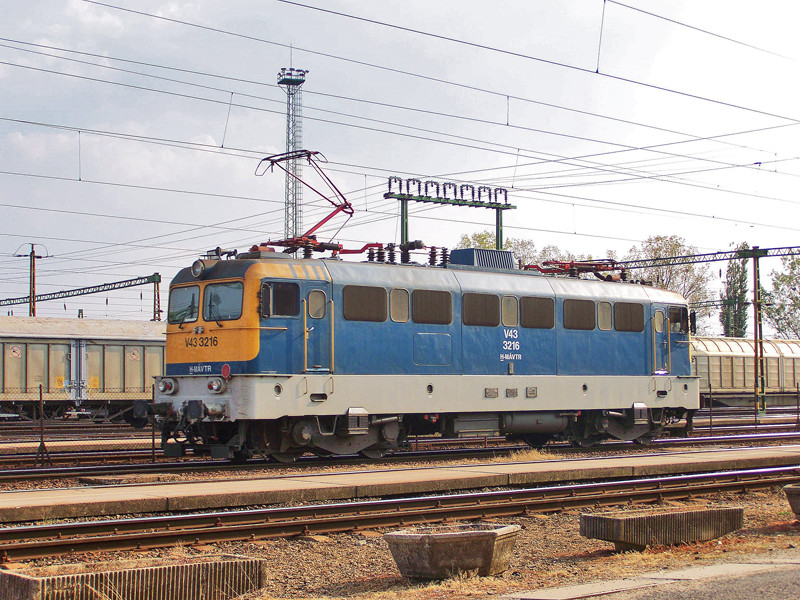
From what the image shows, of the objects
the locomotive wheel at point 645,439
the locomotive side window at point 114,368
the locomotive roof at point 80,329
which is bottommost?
the locomotive wheel at point 645,439

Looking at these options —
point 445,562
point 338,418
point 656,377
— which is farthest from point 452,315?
point 445,562

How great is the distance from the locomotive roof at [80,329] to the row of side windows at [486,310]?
19415 mm

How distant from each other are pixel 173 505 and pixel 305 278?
6.47 m

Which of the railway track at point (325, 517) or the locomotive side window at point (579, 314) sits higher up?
the locomotive side window at point (579, 314)

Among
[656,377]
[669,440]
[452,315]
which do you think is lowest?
[669,440]

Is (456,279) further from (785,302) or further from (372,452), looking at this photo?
(785,302)

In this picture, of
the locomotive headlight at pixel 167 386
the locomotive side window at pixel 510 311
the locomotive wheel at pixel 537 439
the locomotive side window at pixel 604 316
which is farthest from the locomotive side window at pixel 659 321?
the locomotive headlight at pixel 167 386

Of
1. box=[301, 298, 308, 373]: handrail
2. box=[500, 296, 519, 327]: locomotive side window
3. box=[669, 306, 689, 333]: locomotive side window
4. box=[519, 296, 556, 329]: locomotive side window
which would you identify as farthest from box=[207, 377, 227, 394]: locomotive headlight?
box=[669, 306, 689, 333]: locomotive side window

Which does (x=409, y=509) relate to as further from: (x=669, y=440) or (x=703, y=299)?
(x=703, y=299)

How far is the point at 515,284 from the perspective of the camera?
68.9 ft

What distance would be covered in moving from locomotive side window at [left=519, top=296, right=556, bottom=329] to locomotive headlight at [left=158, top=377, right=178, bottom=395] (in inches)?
298

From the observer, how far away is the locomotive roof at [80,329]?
1319 inches

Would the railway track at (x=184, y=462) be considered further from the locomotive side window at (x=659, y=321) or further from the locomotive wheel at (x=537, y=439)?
the locomotive side window at (x=659, y=321)

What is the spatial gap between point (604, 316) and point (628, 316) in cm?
86
